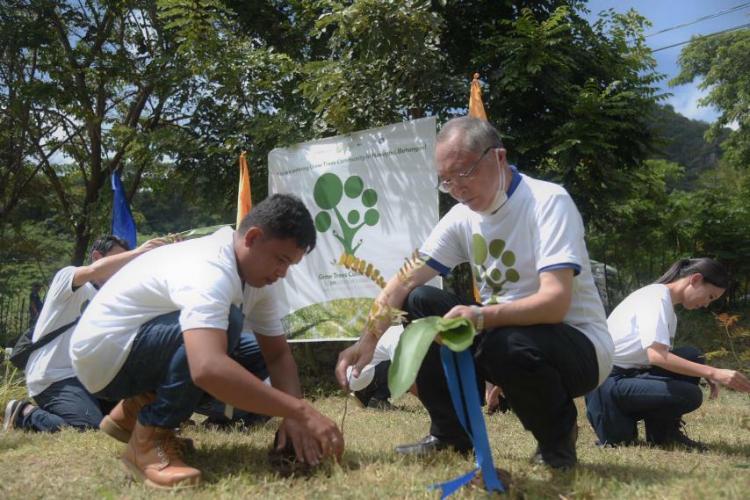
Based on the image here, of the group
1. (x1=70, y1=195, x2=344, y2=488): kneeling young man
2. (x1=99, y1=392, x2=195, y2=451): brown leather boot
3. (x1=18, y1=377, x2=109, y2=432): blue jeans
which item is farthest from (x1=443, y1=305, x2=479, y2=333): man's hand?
(x1=18, y1=377, x2=109, y2=432): blue jeans

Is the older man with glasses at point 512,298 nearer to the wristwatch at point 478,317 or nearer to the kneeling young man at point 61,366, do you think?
the wristwatch at point 478,317

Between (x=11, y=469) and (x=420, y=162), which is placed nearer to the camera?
(x=11, y=469)

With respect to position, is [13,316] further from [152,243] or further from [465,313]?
[465,313]

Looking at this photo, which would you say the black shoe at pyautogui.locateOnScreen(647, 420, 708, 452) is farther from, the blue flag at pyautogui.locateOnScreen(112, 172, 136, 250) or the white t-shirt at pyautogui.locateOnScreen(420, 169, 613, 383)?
the blue flag at pyautogui.locateOnScreen(112, 172, 136, 250)

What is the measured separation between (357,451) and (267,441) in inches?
23.8

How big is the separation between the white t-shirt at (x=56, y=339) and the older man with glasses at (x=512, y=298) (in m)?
2.02

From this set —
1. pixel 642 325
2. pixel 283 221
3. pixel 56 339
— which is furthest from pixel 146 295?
pixel 642 325

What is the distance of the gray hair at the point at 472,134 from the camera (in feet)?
7.95

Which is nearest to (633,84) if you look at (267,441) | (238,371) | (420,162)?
(420,162)

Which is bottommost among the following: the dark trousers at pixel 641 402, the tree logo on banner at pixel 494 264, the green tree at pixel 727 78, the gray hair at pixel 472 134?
the dark trousers at pixel 641 402

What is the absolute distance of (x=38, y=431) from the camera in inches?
142

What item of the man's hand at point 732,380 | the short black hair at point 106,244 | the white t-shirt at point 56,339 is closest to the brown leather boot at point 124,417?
→ the white t-shirt at point 56,339

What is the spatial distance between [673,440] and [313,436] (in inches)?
80.7

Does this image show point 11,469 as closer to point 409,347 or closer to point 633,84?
point 409,347
